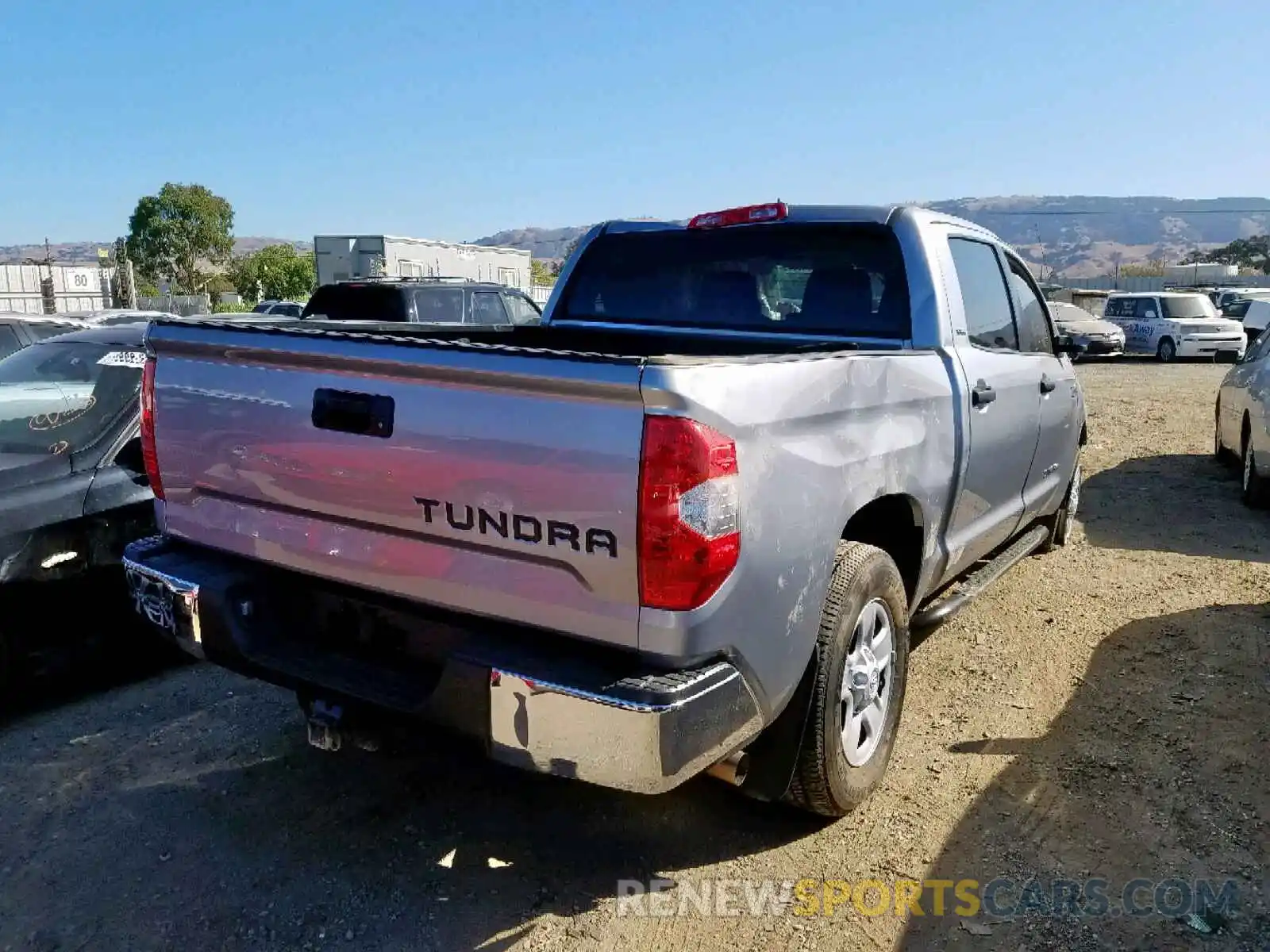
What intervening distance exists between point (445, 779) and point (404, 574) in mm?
1218

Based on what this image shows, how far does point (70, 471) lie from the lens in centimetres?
420

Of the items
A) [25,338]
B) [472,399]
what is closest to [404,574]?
[472,399]

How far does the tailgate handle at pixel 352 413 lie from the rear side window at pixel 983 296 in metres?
2.53

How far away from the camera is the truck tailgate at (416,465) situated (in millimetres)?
2301

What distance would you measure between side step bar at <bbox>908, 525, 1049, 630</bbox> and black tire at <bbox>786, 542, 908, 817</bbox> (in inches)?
22.3

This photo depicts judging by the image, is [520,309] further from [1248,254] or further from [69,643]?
A: [1248,254]

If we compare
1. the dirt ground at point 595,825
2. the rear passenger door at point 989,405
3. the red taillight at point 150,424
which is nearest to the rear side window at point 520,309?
the rear passenger door at point 989,405

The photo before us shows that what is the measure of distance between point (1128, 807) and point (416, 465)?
262 cm

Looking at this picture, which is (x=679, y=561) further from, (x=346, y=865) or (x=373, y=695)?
(x=346, y=865)

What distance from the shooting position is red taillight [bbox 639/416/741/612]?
2.23 meters

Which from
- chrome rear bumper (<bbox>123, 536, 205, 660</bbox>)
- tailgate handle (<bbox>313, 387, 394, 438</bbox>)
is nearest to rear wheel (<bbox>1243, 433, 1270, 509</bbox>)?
tailgate handle (<bbox>313, 387, 394, 438</bbox>)

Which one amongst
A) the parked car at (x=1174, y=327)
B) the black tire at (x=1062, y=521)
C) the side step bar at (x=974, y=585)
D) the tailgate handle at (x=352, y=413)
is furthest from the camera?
the parked car at (x=1174, y=327)

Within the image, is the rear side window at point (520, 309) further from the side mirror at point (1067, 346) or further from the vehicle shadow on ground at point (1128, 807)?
the vehicle shadow on ground at point (1128, 807)

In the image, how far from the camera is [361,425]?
264 cm
